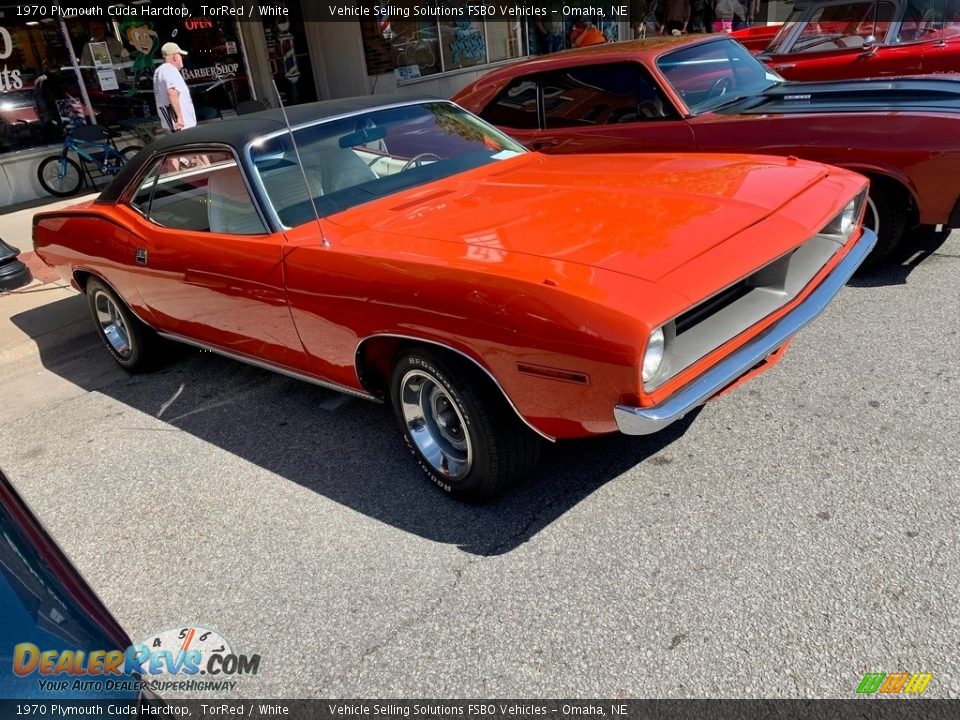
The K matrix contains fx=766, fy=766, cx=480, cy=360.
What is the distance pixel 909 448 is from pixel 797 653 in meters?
1.24

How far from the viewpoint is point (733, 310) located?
9.36 ft

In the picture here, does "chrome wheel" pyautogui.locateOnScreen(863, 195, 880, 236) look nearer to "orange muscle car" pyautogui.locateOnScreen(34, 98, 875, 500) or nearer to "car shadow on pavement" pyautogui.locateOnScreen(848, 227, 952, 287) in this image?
"car shadow on pavement" pyautogui.locateOnScreen(848, 227, 952, 287)

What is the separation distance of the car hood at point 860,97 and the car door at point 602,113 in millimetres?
408

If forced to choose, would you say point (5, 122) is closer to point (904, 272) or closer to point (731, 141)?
point (731, 141)

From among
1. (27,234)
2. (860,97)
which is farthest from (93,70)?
(860,97)

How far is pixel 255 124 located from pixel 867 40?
6.10m

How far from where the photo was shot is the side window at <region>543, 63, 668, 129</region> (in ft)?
17.0

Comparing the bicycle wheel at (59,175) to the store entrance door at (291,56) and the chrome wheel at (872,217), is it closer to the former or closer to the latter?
the store entrance door at (291,56)

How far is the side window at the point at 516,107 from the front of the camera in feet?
18.8

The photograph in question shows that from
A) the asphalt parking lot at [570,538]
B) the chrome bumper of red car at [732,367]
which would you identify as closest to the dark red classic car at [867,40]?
the asphalt parking lot at [570,538]

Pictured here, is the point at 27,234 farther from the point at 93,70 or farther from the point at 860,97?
the point at 860,97

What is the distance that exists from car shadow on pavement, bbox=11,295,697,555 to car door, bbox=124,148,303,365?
15.8 inches

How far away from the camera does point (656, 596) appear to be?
2438 millimetres

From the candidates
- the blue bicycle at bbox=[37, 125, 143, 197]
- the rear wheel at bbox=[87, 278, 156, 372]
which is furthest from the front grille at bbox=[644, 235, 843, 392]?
the blue bicycle at bbox=[37, 125, 143, 197]
